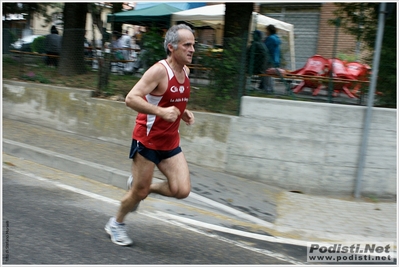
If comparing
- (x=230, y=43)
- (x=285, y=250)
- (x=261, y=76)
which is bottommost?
(x=285, y=250)

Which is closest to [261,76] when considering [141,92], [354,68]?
[354,68]

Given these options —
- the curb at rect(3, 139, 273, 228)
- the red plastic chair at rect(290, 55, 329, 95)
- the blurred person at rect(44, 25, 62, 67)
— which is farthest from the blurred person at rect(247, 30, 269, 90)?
→ the blurred person at rect(44, 25, 62, 67)

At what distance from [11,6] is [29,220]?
33.6 feet

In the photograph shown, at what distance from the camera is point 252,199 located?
6668mm

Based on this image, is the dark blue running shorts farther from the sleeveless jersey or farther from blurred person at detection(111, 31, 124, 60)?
blurred person at detection(111, 31, 124, 60)

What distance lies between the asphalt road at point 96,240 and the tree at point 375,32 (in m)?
3.70

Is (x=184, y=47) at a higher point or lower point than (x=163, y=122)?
higher

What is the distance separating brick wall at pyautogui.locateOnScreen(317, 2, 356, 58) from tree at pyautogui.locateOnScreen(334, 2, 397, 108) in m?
0.11

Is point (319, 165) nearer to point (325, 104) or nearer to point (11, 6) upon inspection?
point (325, 104)

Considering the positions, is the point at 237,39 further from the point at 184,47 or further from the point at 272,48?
the point at 184,47

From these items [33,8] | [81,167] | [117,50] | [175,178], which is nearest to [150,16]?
[33,8]

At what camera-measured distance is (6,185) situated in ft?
20.5

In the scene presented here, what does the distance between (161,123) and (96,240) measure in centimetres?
129

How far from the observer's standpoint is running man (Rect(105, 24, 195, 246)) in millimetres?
4004
